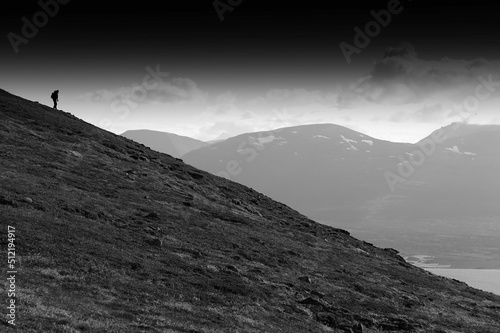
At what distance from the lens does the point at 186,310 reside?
31.4 meters

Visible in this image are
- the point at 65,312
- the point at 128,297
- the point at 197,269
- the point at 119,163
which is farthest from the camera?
the point at 119,163

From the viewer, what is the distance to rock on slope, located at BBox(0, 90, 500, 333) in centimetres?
2967

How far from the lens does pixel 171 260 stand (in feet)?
140

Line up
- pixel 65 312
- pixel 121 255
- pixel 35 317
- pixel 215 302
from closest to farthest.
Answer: pixel 35 317
pixel 65 312
pixel 215 302
pixel 121 255

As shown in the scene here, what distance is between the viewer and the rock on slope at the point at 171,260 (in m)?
29.7

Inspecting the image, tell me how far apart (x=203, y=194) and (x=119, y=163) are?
15.2 metres

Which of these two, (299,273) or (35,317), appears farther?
(299,273)

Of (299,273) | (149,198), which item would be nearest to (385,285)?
(299,273)

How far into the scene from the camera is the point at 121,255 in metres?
38.8

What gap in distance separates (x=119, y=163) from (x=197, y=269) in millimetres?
42982

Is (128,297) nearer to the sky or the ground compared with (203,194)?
nearer to the ground

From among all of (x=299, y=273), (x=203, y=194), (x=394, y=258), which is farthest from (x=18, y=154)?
(x=394, y=258)

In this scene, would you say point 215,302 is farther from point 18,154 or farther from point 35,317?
point 18,154

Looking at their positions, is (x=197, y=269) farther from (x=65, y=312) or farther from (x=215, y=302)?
(x=65, y=312)
